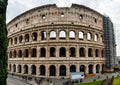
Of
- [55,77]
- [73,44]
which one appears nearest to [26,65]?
[55,77]

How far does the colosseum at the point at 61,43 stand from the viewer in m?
34.4

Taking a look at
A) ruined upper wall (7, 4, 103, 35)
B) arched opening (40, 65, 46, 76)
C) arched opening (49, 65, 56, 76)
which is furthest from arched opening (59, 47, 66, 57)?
ruined upper wall (7, 4, 103, 35)

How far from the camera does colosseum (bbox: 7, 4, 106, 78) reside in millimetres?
34406

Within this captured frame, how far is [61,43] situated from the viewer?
3441cm

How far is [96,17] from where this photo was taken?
127 feet

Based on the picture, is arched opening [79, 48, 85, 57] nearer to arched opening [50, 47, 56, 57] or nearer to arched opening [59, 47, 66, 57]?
arched opening [59, 47, 66, 57]

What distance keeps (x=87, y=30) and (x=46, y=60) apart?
944 cm

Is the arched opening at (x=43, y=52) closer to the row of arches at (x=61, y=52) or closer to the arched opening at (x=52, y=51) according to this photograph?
the row of arches at (x=61, y=52)

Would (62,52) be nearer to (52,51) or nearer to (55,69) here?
(52,51)

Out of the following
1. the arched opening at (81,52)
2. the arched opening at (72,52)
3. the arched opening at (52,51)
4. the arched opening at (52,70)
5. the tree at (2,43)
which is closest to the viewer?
the tree at (2,43)

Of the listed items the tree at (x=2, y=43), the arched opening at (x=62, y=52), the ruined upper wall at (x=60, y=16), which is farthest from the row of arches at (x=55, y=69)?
the tree at (x=2, y=43)

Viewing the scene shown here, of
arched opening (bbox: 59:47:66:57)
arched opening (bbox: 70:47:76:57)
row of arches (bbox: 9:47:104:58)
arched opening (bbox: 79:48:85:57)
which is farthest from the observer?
arched opening (bbox: 79:48:85:57)

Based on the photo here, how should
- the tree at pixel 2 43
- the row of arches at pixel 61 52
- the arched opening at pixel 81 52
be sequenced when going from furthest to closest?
the arched opening at pixel 81 52 < the row of arches at pixel 61 52 < the tree at pixel 2 43

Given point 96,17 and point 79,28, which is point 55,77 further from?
point 96,17
